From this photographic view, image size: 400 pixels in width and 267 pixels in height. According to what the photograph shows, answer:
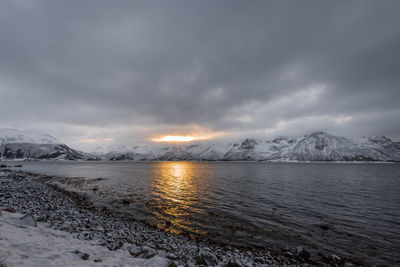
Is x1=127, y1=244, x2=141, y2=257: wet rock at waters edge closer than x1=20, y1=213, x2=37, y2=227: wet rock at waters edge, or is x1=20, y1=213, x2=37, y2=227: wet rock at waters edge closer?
x1=127, y1=244, x2=141, y2=257: wet rock at waters edge

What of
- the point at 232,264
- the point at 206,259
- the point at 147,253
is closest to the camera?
the point at 232,264

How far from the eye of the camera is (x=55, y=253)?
8.13 metres

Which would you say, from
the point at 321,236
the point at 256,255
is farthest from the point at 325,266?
the point at 321,236

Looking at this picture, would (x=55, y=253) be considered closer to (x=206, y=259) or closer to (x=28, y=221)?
(x=28, y=221)

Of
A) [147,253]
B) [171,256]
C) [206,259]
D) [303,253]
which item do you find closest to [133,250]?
[147,253]

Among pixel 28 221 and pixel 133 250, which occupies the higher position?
pixel 28 221

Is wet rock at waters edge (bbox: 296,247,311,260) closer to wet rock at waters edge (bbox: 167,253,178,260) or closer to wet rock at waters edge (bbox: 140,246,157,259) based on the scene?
wet rock at waters edge (bbox: 167,253,178,260)

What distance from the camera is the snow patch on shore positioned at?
6988mm

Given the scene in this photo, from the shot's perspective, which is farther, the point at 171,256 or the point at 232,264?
the point at 171,256

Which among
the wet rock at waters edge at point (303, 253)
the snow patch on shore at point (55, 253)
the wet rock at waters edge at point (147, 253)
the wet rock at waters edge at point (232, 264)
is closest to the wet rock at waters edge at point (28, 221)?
the snow patch on shore at point (55, 253)

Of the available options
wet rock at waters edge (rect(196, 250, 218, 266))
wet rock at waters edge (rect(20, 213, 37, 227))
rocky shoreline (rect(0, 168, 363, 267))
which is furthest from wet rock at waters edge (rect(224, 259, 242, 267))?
wet rock at waters edge (rect(20, 213, 37, 227))

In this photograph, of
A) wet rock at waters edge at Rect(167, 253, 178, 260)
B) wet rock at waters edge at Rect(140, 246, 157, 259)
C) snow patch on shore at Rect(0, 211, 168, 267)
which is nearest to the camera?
snow patch on shore at Rect(0, 211, 168, 267)

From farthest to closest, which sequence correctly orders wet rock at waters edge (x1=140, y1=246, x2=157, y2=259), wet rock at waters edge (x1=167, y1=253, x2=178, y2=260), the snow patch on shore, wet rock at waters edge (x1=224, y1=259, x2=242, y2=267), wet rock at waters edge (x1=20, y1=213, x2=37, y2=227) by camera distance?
wet rock at waters edge (x1=20, y1=213, x2=37, y2=227) → wet rock at waters edge (x1=167, y1=253, x2=178, y2=260) → wet rock at waters edge (x1=140, y1=246, x2=157, y2=259) → wet rock at waters edge (x1=224, y1=259, x2=242, y2=267) → the snow patch on shore

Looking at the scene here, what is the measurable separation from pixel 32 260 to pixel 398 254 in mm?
24221
